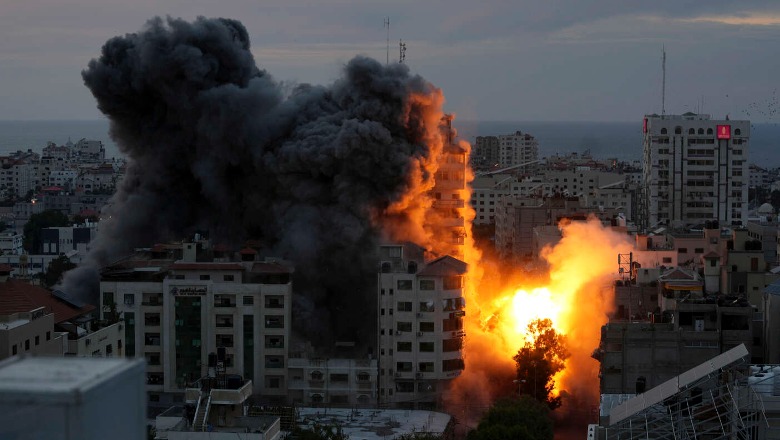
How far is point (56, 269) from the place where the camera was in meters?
50.6

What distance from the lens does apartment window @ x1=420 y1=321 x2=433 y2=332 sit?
30812 millimetres

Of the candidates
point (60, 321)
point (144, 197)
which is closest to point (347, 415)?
point (60, 321)

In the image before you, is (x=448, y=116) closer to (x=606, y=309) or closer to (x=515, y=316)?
(x=515, y=316)

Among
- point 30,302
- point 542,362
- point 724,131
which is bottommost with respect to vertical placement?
point 542,362

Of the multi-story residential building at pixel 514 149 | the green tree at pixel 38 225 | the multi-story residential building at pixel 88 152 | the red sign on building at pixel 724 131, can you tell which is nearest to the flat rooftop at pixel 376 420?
the red sign on building at pixel 724 131

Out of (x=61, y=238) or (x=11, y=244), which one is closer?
(x=61, y=238)

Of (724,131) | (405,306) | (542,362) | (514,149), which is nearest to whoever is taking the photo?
(542,362)

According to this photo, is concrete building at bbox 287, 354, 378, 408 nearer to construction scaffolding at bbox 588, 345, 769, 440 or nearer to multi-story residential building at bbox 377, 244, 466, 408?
multi-story residential building at bbox 377, 244, 466, 408

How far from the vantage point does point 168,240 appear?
135 feet

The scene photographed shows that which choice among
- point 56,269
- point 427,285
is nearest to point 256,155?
point 427,285

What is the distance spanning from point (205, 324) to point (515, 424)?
930 centimetres

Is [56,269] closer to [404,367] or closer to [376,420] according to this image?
[404,367]

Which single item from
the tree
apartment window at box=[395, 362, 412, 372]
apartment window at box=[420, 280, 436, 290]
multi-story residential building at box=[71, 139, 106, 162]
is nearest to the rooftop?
apartment window at box=[395, 362, 412, 372]

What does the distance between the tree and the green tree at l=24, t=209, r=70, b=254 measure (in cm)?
4039
